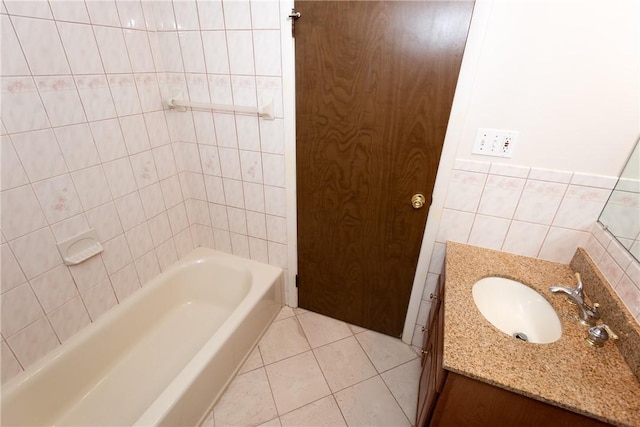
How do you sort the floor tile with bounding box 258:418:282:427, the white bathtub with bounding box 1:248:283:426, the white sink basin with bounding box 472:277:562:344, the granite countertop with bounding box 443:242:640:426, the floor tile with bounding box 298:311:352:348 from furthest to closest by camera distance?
the floor tile with bounding box 298:311:352:348 → the floor tile with bounding box 258:418:282:427 → the white bathtub with bounding box 1:248:283:426 → the white sink basin with bounding box 472:277:562:344 → the granite countertop with bounding box 443:242:640:426

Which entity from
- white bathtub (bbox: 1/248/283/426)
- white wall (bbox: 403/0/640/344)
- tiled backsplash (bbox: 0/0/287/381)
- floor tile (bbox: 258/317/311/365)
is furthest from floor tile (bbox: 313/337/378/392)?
white wall (bbox: 403/0/640/344)

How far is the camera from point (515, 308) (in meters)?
1.17

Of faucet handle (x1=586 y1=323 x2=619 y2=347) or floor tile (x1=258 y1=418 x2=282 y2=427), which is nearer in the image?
faucet handle (x1=586 y1=323 x2=619 y2=347)

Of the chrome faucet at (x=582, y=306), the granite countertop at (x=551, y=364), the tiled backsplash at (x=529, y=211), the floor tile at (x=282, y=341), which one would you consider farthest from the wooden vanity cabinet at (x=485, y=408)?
the floor tile at (x=282, y=341)

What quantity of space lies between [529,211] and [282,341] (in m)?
1.48

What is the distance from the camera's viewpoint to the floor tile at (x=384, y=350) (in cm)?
169

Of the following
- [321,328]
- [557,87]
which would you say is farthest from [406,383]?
[557,87]

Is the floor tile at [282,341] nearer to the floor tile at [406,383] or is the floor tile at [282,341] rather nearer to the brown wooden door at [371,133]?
the brown wooden door at [371,133]

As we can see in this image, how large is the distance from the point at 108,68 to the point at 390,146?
1.33 m

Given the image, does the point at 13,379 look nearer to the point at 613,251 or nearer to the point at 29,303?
the point at 29,303

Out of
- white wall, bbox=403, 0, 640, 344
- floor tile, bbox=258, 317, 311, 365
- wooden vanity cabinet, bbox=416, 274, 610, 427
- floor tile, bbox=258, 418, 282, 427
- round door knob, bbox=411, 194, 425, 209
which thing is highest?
white wall, bbox=403, 0, 640, 344

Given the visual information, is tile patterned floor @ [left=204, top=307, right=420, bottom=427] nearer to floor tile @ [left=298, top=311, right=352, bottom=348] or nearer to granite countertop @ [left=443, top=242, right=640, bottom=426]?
floor tile @ [left=298, top=311, right=352, bottom=348]

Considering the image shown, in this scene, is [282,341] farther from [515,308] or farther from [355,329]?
[515,308]

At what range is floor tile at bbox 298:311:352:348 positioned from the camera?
→ 1.82 m
